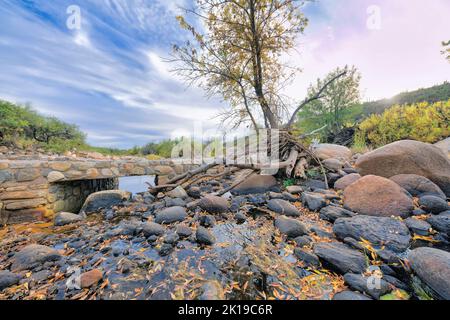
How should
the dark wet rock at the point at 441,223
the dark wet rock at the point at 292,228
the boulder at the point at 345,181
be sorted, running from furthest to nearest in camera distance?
the boulder at the point at 345,181 < the dark wet rock at the point at 292,228 < the dark wet rock at the point at 441,223

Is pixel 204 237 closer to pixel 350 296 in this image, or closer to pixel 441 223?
pixel 350 296

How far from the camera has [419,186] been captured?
269 centimetres

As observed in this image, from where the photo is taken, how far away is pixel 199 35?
5.38m

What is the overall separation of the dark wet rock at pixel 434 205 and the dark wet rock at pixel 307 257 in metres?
1.89

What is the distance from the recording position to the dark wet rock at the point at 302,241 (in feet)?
6.01

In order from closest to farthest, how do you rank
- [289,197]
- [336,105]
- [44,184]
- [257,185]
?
[289,197], [44,184], [257,185], [336,105]

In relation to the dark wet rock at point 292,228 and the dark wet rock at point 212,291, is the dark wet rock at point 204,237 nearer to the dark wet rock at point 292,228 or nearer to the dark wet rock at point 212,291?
the dark wet rock at point 212,291

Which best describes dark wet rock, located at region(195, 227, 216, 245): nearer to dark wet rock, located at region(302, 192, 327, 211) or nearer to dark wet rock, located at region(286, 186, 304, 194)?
dark wet rock, located at region(302, 192, 327, 211)

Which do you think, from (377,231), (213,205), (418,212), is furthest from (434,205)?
(213,205)

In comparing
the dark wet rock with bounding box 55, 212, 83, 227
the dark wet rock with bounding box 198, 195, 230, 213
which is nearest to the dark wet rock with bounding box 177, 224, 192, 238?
the dark wet rock with bounding box 198, 195, 230, 213

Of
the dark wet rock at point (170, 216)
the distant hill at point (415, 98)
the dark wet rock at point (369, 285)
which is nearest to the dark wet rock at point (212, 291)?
the dark wet rock at point (369, 285)

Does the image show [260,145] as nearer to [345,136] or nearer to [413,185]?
[413,185]

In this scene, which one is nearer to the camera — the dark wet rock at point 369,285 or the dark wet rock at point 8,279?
the dark wet rock at point 369,285

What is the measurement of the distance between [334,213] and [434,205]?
3.86 ft
